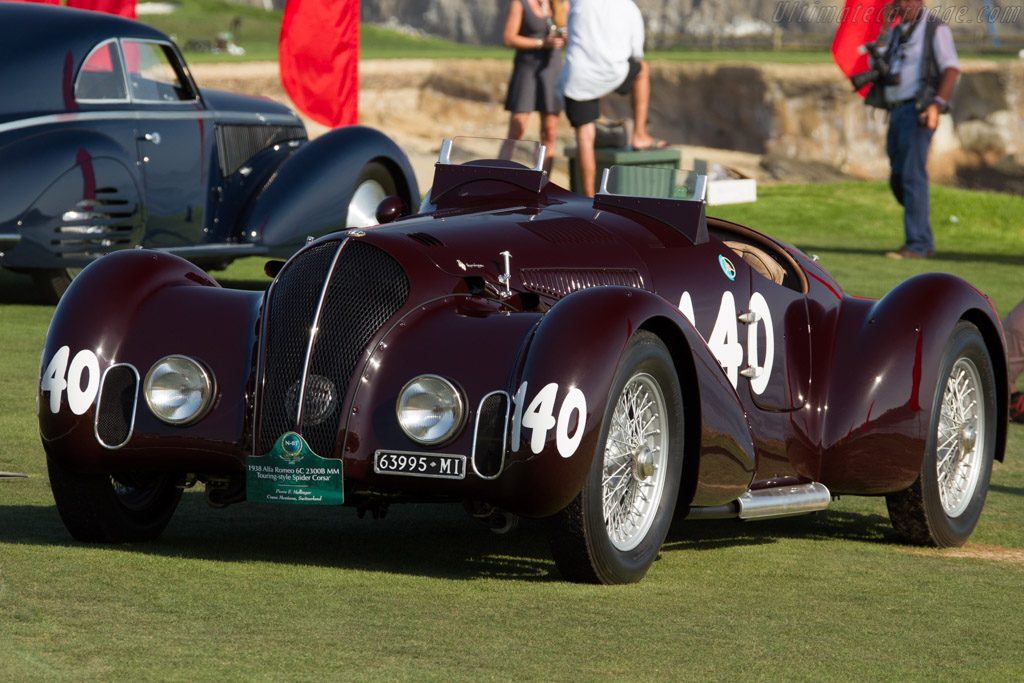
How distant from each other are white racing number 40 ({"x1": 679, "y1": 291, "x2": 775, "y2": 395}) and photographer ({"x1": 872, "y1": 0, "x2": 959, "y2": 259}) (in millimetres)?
8944

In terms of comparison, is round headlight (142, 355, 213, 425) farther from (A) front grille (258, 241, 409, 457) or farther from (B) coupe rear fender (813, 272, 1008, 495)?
(B) coupe rear fender (813, 272, 1008, 495)

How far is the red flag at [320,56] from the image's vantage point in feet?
50.6

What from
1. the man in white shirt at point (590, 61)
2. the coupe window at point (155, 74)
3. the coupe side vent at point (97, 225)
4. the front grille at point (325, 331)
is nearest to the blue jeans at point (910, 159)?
the man in white shirt at point (590, 61)

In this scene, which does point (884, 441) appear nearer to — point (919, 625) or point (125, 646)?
point (919, 625)

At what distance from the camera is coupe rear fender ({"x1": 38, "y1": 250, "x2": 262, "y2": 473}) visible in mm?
4488

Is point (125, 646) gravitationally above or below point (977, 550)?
above

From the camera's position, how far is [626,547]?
4535 mm

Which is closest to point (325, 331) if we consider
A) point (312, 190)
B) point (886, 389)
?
point (886, 389)

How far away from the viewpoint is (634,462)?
14.9ft

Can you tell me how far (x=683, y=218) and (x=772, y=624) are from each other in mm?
1676

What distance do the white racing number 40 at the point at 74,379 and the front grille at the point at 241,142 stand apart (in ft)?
20.3

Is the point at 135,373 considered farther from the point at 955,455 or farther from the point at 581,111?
the point at 581,111

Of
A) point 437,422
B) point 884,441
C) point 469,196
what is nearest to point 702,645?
point 437,422

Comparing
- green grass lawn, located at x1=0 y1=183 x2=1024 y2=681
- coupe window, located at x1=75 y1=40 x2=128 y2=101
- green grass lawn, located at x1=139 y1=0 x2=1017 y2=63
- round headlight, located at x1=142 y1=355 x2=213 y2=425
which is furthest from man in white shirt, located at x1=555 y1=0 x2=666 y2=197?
green grass lawn, located at x1=139 y1=0 x2=1017 y2=63
